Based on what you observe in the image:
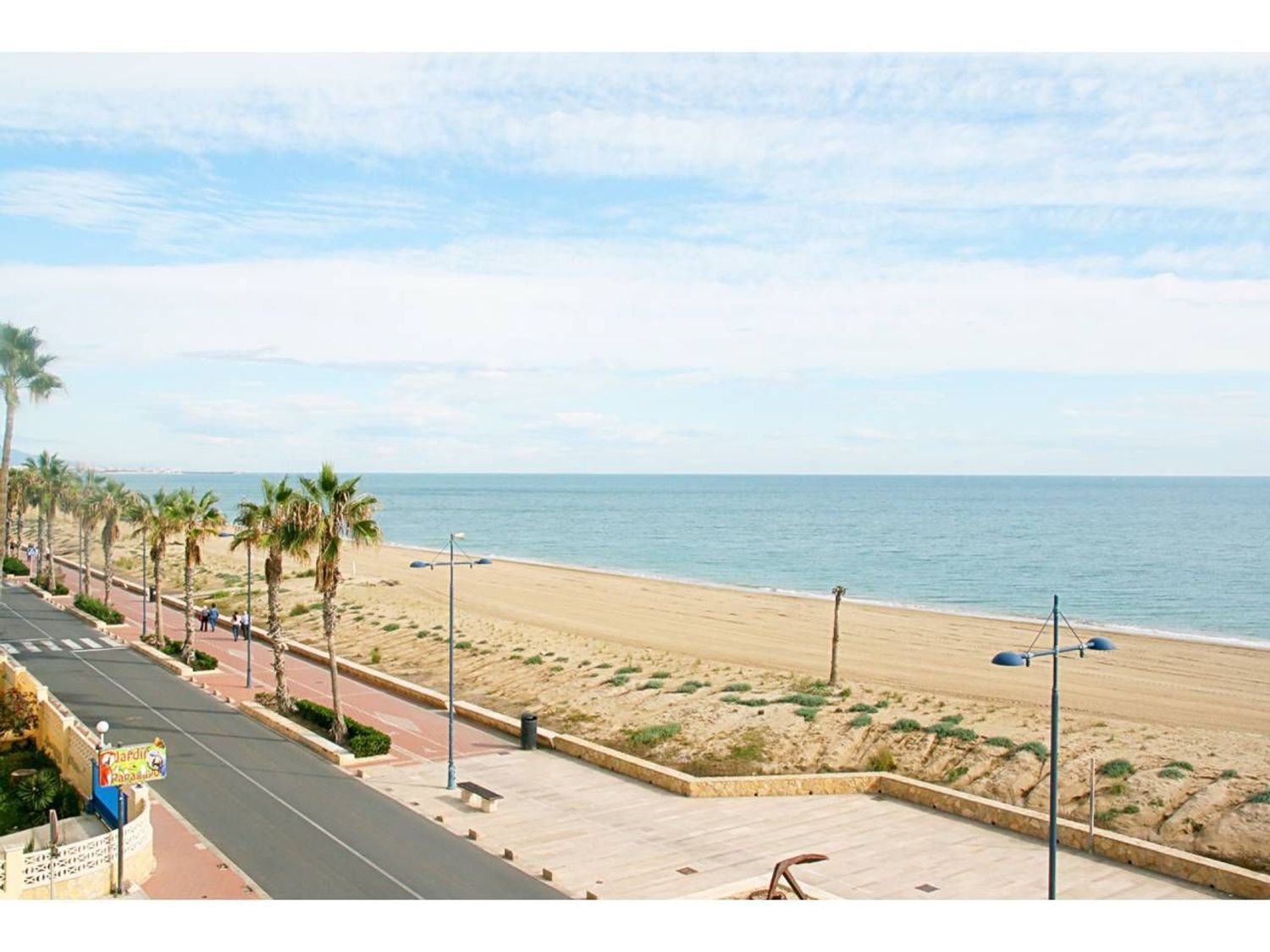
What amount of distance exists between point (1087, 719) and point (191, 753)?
2482 centimetres

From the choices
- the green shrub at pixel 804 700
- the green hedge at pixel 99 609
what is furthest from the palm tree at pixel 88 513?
the green shrub at pixel 804 700

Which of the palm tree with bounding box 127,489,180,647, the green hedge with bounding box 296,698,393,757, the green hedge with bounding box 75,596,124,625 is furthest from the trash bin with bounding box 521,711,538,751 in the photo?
the green hedge with bounding box 75,596,124,625

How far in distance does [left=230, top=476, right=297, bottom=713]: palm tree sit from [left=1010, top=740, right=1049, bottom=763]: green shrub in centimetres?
2035

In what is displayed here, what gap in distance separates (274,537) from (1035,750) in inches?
845

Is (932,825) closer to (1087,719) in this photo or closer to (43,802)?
(1087,719)

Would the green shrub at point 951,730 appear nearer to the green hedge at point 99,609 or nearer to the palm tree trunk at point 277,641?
the palm tree trunk at point 277,641

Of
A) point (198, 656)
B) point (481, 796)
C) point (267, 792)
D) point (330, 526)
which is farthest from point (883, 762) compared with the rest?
point (198, 656)

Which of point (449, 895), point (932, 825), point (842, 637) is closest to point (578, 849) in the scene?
point (449, 895)

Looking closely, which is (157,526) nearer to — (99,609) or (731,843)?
→ (99,609)

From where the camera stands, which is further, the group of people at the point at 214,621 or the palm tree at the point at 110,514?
the palm tree at the point at 110,514

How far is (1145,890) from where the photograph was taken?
59.7ft

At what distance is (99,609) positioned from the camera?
1970 inches

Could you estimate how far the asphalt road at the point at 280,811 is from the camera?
59.4ft

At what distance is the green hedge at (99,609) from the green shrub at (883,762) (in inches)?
1493
